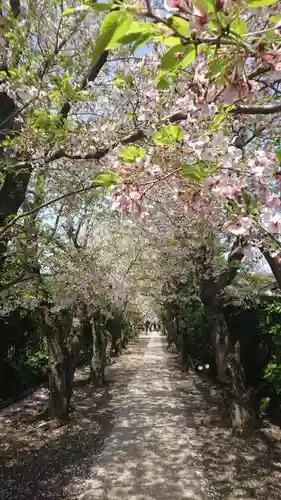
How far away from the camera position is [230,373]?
816 centimetres

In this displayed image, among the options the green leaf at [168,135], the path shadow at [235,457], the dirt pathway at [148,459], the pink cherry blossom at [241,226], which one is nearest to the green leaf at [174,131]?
the green leaf at [168,135]

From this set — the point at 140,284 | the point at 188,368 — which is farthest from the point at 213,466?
the point at 140,284

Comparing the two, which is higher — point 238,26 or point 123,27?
point 238,26

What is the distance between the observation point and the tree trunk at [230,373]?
7.84 metres

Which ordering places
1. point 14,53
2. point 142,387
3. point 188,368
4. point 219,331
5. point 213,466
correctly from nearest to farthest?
point 14,53, point 213,466, point 219,331, point 142,387, point 188,368

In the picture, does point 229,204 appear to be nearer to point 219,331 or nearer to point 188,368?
point 219,331

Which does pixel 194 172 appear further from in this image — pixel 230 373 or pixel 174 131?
pixel 230 373

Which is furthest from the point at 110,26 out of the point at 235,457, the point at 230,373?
the point at 230,373

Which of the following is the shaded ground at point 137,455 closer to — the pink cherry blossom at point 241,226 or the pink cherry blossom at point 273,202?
the pink cherry blossom at point 241,226

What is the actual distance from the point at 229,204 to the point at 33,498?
4561 mm

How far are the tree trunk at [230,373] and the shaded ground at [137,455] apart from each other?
14.0 inches

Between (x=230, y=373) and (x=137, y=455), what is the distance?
255 cm

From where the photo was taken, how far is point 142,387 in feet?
43.1

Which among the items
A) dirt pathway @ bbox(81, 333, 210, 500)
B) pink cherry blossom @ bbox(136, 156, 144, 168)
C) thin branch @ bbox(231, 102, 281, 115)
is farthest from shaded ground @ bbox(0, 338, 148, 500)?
thin branch @ bbox(231, 102, 281, 115)
